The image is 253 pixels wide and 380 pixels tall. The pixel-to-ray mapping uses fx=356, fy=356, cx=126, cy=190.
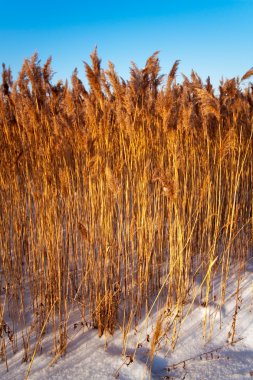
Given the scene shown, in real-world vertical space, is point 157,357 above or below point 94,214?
below

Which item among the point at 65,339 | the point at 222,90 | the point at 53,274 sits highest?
the point at 222,90

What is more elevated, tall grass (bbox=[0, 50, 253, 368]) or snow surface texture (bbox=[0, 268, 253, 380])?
tall grass (bbox=[0, 50, 253, 368])

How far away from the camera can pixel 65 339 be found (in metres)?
1.75

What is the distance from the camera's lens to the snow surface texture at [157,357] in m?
1.61

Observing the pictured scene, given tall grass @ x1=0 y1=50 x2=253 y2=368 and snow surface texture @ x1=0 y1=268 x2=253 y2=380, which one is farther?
tall grass @ x1=0 y1=50 x2=253 y2=368

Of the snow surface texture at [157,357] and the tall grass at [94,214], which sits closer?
the snow surface texture at [157,357]

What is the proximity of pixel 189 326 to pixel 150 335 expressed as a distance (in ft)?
0.81

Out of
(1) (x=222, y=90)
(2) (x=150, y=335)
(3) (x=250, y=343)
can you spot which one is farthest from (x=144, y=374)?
(1) (x=222, y=90)

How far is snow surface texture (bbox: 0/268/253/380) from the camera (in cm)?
161

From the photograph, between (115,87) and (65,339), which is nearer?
(65,339)

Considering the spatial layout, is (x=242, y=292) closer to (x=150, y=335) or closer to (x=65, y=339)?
(x=150, y=335)

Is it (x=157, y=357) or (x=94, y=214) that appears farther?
(x=94, y=214)

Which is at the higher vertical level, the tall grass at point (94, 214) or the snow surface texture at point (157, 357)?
the tall grass at point (94, 214)

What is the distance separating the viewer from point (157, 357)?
173cm
